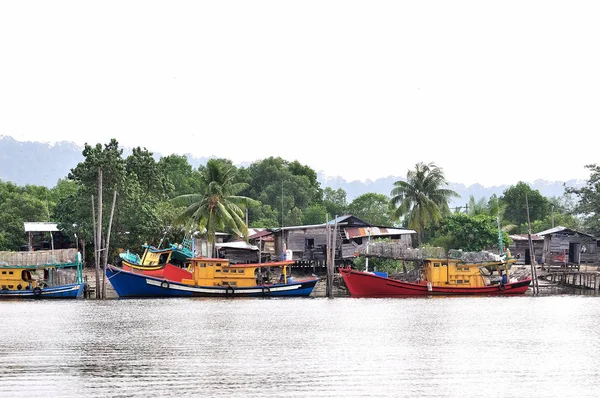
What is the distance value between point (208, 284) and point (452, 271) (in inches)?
651

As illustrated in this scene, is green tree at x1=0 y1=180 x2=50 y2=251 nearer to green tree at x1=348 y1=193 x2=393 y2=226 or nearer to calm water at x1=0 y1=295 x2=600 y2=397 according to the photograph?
calm water at x1=0 y1=295 x2=600 y2=397

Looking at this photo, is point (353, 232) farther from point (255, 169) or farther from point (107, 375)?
point (107, 375)

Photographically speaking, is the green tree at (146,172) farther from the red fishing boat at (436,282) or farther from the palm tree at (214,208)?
the red fishing boat at (436,282)

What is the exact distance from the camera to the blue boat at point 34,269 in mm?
60594

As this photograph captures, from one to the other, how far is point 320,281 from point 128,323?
30.7 m

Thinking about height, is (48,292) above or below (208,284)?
below

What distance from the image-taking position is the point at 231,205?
2758 inches

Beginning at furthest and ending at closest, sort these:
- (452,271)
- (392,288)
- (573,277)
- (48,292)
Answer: (573,277) < (452,271) < (392,288) < (48,292)

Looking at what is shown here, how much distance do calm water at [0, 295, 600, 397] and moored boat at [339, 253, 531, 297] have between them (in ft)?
29.6

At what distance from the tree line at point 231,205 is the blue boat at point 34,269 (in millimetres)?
6815

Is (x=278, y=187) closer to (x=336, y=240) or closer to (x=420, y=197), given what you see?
(x=420, y=197)

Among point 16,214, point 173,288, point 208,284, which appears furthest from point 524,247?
point 16,214

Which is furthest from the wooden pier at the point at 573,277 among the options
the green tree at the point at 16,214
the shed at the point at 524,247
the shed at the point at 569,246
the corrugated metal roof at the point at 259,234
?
the green tree at the point at 16,214

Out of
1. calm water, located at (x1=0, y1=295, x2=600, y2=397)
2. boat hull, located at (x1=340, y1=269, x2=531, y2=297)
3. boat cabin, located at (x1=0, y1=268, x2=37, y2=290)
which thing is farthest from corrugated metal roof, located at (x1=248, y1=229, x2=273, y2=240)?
calm water, located at (x1=0, y1=295, x2=600, y2=397)
